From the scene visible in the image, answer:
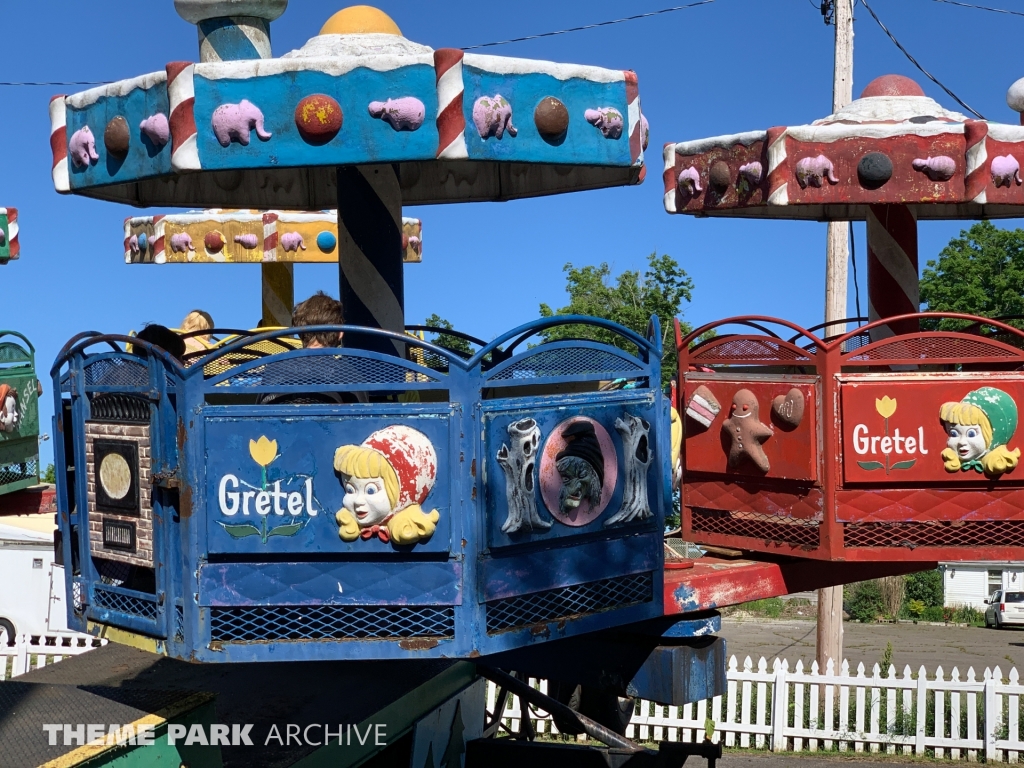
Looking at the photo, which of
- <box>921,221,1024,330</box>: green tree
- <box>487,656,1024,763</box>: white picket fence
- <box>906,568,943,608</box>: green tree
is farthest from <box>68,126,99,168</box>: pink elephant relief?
<box>921,221,1024,330</box>: green tree

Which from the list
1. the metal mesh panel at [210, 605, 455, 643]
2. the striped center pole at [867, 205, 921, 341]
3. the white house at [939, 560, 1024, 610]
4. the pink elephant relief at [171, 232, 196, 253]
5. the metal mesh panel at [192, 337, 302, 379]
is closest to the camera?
the metal mesh panel at [210, 605, 455, 643]

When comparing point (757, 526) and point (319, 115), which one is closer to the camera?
point (319, 115)

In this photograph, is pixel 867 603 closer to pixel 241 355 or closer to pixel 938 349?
pixel 241 355

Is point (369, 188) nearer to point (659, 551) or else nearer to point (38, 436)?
point (659, 551)

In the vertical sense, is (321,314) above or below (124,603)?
above

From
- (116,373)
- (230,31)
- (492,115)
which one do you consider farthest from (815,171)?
(116,373)

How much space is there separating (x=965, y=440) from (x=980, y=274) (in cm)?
Answer: 3842

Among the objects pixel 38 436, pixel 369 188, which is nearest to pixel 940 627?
pixel 38 436

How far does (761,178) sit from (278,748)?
4.39 m

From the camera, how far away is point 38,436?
10.8 meters

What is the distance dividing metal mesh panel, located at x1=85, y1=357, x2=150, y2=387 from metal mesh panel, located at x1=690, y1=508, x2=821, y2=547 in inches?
144

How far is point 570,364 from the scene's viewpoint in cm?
572

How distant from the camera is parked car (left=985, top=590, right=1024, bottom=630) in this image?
30.0m

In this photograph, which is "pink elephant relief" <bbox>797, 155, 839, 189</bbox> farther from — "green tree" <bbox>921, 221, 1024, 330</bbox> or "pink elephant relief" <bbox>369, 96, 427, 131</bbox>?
"green tree" <bbox>921, 221, 1024, 330</bbox>
